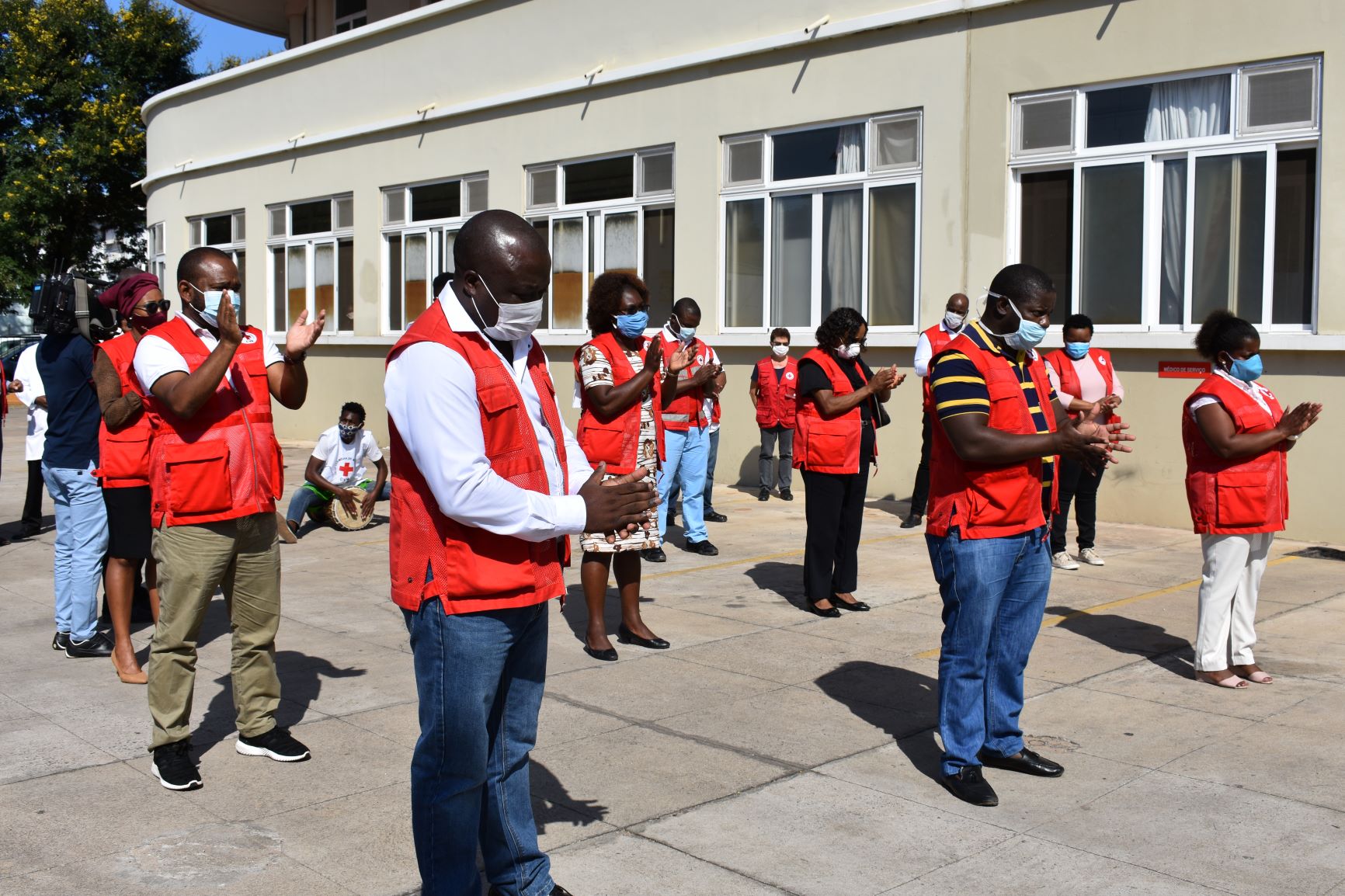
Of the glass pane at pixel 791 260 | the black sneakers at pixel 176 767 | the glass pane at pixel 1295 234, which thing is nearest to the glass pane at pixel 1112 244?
the glass pane at pixel 1295 234

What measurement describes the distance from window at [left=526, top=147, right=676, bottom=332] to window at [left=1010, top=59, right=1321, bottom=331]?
193 inches

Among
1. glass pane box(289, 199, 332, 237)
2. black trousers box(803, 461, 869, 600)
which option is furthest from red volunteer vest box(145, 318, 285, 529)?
glass pane box(289, 199, 332, 237)

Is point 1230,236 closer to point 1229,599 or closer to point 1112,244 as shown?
point 1112,244

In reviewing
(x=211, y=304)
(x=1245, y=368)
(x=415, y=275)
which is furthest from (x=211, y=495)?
(x=415, y=275)

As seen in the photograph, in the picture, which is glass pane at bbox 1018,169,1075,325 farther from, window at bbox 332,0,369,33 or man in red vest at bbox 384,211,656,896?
window at bbox 332,0,369,33

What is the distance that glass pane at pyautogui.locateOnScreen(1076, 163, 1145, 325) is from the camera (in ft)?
40.0

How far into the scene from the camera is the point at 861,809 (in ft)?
15.5

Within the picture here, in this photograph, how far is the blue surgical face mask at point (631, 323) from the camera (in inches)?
277

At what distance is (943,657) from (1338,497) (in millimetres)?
7341

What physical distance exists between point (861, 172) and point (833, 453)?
6.74 m

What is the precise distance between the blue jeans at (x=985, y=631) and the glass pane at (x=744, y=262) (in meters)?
10.4

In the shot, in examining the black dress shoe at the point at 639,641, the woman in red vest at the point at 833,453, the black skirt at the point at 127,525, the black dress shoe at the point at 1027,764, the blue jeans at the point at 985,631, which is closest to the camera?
the blue jeans at the point at 985,631

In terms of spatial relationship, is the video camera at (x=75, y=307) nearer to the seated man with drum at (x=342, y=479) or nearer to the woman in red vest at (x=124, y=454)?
the woman in red vest at (x=124, y=454)

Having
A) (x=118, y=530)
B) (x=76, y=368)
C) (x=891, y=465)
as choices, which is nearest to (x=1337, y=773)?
(x=118, y=530)
